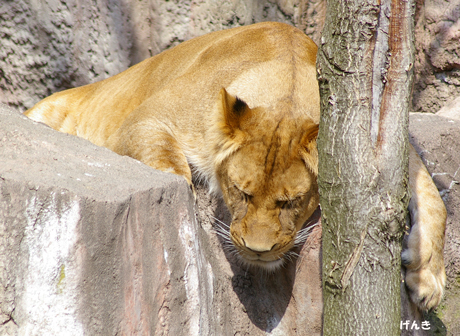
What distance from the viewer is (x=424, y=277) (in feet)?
9.61

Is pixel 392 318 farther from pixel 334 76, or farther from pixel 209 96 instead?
pixel 209 96

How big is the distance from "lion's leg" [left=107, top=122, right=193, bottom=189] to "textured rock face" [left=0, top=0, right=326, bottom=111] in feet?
6.79

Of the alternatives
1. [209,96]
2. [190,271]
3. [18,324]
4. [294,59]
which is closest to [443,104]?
[294,59]

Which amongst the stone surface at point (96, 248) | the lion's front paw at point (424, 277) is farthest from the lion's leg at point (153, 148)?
the lion's front paw at point (424, 277)

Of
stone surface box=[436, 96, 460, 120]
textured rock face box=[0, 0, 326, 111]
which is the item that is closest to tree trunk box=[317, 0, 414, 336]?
stone surface box=[436, 96, 460, 120]

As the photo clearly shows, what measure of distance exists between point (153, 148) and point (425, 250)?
1.74 m

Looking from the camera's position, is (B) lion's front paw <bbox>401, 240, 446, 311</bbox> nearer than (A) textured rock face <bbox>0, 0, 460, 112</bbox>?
Yes

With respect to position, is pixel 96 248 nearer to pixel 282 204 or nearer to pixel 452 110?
pixel 282 204

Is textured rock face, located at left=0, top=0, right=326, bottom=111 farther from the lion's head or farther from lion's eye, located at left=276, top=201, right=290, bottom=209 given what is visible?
lion's eye, located at left=276, top=201, right=290, bottom=209

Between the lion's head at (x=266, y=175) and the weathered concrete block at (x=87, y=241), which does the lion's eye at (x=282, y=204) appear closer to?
the lion's head at (x=266, y=175)

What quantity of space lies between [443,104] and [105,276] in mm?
4410

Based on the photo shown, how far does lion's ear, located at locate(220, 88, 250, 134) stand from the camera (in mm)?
2865

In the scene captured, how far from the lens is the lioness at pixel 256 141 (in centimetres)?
282

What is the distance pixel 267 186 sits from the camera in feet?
9.18
